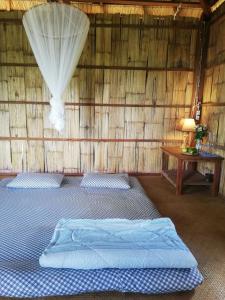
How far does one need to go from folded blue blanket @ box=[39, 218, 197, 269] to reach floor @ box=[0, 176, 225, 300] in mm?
184

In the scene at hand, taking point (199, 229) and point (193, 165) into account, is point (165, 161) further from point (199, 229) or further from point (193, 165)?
point (199, 229)

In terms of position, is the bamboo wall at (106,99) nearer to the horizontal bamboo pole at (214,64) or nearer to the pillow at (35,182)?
the horizontal bamboo pole at (214,64)

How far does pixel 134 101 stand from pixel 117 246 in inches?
113

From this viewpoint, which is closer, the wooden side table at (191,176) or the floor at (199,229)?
the floor at (199,229)

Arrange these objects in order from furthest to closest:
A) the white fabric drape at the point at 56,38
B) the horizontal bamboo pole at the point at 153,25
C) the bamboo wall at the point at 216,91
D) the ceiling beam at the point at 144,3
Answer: the horizontal bamboo pole at the point at 153,25
the ceiling beam at the point at 144,3
the bamboo wall at the point at 216,91
the white fabric drape at the point at 56,38

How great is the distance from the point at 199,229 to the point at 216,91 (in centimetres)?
209

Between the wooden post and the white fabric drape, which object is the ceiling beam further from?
the white fabric drape

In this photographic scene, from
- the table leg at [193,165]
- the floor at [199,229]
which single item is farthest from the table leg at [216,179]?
the table leg at [193,165]

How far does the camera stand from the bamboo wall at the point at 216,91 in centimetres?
321

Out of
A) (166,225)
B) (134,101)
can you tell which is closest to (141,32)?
(134,101)

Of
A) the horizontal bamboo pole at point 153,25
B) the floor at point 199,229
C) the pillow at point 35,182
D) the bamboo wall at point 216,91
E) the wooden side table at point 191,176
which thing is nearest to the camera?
the floor at point 199,229

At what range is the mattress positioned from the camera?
1.25 metres

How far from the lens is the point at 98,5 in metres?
3.67

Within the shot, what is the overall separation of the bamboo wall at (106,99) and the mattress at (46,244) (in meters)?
1.50
